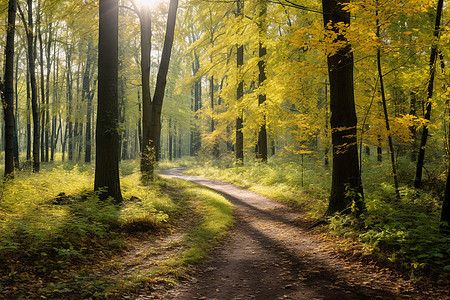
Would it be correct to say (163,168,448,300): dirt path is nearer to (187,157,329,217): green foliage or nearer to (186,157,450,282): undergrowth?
(186,157,450,282): undergrowth

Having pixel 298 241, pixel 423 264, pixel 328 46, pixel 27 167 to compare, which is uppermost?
pixel 328 46

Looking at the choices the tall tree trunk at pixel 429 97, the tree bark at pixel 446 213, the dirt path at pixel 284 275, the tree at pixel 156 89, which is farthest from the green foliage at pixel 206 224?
the tall tree trunk at pixel 429 97

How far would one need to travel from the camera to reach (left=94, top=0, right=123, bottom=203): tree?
275 inches

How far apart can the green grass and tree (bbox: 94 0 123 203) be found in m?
0.65

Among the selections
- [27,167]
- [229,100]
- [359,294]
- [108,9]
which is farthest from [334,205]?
[27,167]

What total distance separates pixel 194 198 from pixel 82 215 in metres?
4.85

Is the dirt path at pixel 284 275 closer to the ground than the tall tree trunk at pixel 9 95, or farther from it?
closer to the ground

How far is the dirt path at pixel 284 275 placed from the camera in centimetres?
361

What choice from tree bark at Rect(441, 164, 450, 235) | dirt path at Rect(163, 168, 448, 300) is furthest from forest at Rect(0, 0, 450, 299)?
dirt path at Rect(163, 168, 448, 300)

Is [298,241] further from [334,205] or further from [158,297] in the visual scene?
[158,297]

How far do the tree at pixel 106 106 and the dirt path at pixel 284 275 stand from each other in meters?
3.73

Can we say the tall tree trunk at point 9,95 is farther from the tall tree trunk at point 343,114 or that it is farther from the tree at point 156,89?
the tall tree trunk at point 343,114

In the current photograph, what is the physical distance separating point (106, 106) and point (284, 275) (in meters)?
5.97

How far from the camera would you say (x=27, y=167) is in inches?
509
